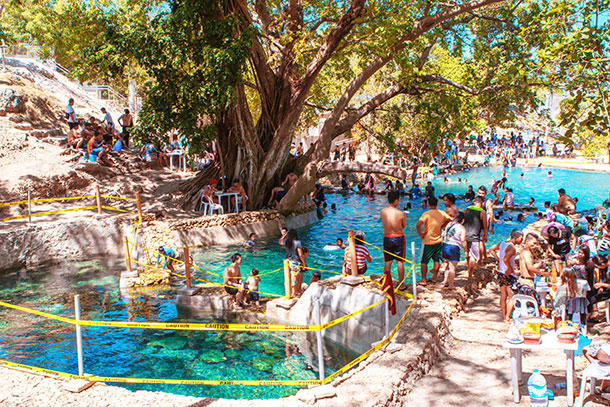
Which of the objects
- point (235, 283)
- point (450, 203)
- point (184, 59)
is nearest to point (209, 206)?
point (184, 59)

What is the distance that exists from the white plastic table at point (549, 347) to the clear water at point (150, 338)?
357 cm

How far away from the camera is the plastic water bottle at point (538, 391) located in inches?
229

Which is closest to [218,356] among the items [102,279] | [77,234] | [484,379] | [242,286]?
[242,286]

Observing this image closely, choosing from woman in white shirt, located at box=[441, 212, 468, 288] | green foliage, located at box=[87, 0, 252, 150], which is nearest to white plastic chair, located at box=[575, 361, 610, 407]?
woman in white shirt, located at box=[441, 212, 468, 288]

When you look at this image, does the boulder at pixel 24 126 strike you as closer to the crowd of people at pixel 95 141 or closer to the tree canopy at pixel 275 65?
the crowd of people at pixel 95 141

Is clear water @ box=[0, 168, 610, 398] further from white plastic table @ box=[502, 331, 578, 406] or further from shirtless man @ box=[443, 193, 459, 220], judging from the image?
white plastic table @ box=[502, 331, 578, 406]

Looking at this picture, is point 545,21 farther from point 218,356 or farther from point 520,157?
point 520,157

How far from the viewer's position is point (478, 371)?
7066 mm

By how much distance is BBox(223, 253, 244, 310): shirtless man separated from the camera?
451 inches

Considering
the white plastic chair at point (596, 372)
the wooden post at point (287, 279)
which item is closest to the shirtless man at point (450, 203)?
the wooden post at point (287, 279)

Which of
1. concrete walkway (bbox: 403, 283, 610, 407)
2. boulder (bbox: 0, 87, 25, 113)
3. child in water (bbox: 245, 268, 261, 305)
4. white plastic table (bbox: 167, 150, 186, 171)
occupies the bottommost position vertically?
concrete walkway (bbox: 403, 283, 610, 407)

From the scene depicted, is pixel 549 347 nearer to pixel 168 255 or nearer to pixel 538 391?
pixel 538 391

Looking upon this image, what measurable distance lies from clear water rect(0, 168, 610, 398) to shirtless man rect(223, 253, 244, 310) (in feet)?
3.01

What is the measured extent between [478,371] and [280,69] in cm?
1376
